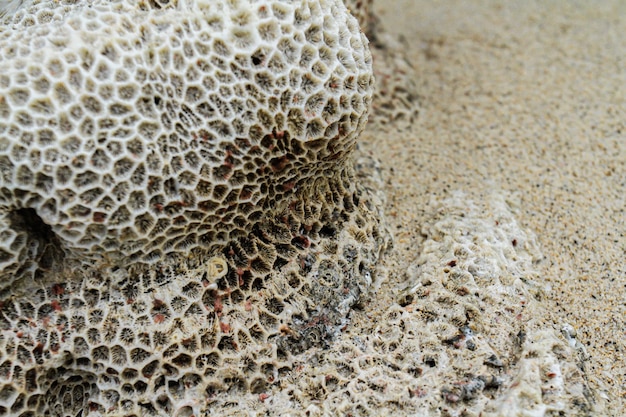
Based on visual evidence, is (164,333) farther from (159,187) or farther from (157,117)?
(157,117)

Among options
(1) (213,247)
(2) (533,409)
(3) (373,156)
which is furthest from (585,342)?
(1) (213,247)

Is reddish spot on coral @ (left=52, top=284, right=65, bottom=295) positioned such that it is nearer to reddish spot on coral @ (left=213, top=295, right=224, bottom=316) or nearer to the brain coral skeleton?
the brain coral skeleton

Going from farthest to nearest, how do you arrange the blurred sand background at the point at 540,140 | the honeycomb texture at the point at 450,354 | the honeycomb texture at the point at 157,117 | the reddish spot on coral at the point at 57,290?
the blurred sand background at the point at 540,140 < the reddish spot on coral at the point at 57,290 < the honeycomb texture at the point at 450,354 < the honeycomb texture at the point at 157,117

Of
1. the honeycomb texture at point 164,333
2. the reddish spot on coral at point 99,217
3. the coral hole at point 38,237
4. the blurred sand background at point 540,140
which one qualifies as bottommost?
the honeycomb texture at point 164,333

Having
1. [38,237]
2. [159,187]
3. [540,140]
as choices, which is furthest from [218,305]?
[540,140]

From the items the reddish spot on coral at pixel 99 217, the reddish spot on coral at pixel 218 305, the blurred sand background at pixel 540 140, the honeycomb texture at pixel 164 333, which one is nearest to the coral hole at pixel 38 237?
the honeycomb texture at pixel 164 333

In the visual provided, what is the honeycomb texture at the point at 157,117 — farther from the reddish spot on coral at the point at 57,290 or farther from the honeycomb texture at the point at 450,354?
the honeycomb texture at the point at 450,354

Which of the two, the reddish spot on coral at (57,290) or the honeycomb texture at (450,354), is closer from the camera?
the honeycomb texture at (450,354)
